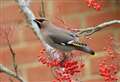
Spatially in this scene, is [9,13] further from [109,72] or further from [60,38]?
[109,72]


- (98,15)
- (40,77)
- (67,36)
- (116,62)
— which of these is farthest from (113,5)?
(116,62)

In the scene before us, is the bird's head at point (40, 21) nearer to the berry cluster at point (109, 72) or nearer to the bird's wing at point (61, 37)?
the bird's wing at point (61, 37)

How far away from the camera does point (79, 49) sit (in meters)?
1.57

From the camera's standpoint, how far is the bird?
5.10 feet

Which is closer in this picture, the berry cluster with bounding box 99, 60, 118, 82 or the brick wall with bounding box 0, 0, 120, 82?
the berry cluster with bounding box 99, 60, 118, 82

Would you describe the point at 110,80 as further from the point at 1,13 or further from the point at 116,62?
the point at 1,13

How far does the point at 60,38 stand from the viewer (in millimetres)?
1660

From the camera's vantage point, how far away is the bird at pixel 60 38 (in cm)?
156

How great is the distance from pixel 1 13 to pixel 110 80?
1099 millimetres

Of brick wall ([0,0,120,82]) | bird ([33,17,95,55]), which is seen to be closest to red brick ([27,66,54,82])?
brick wall ([0,0,120,82])

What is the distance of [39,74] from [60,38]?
0.74 meters

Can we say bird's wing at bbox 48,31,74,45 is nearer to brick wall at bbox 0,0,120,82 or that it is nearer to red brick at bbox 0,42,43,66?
brick wall at bbox 0,0,120,82

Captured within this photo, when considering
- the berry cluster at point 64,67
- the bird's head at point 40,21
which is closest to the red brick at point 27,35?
the bird's head at point 40,21

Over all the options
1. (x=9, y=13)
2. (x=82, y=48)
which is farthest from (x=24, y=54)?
(x=82, y=48)
